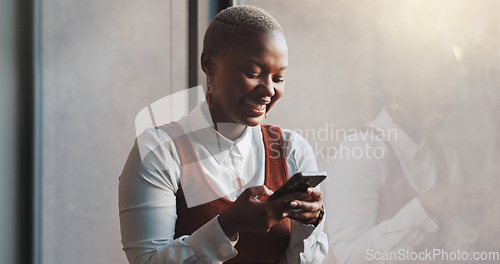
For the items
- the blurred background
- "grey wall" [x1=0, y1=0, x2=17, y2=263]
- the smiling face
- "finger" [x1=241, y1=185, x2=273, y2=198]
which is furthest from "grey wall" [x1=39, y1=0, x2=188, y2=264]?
"finger" [x1=241, y1=185, x2=273, y2=198]

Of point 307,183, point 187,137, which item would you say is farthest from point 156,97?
point 307,183

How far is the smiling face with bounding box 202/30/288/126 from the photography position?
39.5 inches

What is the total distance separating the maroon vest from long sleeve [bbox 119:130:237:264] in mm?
24

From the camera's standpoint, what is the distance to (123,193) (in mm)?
1037

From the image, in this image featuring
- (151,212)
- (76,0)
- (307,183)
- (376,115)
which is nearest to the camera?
(307,183)

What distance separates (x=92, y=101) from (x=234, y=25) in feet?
3.87

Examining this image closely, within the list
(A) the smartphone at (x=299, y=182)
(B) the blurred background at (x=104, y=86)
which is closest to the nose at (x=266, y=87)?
(A) the smartphone at (x=299, y=182)

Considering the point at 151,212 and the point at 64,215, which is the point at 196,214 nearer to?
the point at 151,212

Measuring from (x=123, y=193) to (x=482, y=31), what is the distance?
0.99m

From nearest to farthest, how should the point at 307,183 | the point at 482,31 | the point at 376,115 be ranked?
the point at 307,183 → the point at 482,31 → the point at 376,115

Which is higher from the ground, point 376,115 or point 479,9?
point 479,9

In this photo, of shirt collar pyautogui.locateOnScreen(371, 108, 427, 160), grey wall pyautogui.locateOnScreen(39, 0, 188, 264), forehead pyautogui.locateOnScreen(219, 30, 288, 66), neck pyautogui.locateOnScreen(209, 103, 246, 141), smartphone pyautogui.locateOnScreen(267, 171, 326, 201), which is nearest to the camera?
smartphone pyautogui.locateOnScreen(267, 171, 326, 201)

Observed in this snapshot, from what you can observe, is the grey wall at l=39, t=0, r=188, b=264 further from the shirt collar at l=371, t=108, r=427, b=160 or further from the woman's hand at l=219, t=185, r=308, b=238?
the woman's hand at l=219, t=185, r=308, b=238

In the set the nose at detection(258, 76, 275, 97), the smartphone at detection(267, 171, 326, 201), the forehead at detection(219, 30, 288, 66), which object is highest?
the forehead at detection(219, 30, 288, 66)
